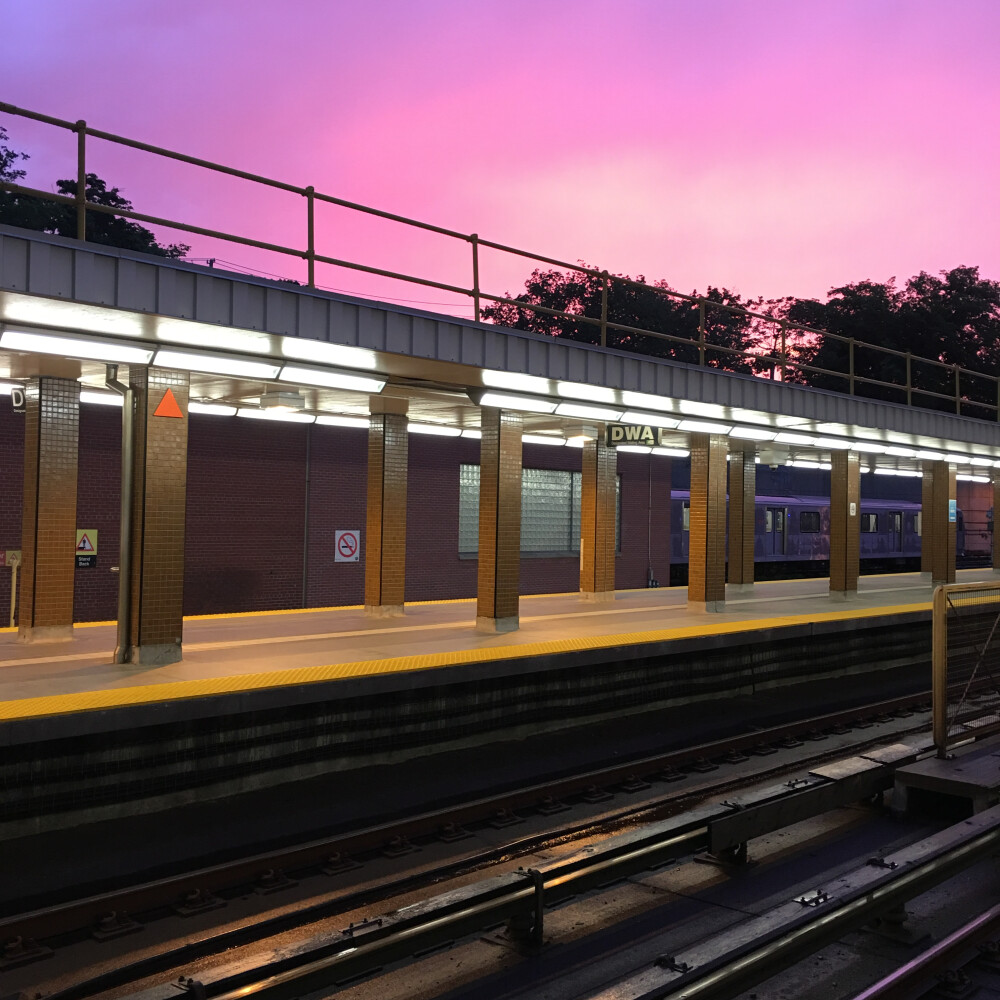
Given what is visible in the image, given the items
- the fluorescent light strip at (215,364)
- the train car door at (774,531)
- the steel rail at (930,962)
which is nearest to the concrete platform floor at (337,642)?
the fluorescent light strip at (215,364)

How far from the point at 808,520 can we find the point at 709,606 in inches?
663

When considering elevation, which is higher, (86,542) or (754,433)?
(754,433)

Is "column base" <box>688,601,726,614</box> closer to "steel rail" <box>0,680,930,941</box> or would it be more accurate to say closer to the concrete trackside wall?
"steel rail" <box>0,680,930,941</box>

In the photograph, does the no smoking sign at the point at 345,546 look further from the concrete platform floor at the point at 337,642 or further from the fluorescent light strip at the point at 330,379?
the fluorescent light strip at the point at 330,379

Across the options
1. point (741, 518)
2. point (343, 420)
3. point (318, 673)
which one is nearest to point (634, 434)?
point (343, 420)

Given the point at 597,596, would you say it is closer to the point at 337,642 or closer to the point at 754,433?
the point at 754,433

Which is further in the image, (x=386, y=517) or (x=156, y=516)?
(x=386, y=517)

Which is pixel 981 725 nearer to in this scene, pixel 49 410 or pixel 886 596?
pixel 49 410

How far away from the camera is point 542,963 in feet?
18.7

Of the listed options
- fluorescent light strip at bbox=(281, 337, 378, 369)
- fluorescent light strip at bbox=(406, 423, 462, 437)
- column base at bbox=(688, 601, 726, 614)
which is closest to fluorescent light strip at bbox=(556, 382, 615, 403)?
fluorescent light strip at bbox=(281, 337, 378, 369)

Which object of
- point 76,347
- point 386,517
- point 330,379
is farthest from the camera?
A: point 386,517

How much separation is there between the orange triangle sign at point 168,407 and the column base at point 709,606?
34.9 ft

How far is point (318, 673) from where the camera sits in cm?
995

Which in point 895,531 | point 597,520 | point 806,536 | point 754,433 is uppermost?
point 754,433
